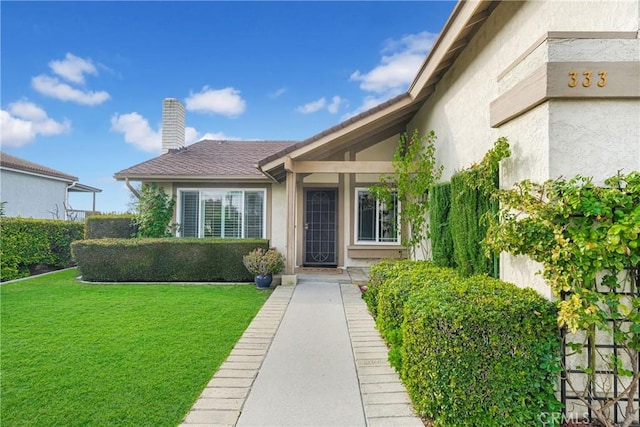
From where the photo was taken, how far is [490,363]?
2750mm

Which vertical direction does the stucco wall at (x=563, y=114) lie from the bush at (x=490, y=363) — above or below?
above

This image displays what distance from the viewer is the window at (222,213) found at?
1127 cm

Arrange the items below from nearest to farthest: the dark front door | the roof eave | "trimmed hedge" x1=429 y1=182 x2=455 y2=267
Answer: "trimmed hedge" x1=429 y1=182 x2=455 y2=267 < the roof eave < the dark front door

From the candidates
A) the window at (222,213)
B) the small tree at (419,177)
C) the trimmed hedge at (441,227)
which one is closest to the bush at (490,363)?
the trimmed hedge at (441,227)

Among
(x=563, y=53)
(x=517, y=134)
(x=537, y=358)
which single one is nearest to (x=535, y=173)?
(x=517, y=134)

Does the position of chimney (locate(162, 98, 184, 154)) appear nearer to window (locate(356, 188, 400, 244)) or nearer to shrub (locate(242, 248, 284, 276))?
shrub (locate(242, 248, 284, 276))

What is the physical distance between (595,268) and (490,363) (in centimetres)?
115

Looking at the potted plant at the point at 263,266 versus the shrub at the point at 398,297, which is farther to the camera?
the potted plant at the point at 263,266

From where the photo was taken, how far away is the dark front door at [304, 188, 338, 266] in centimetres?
1101

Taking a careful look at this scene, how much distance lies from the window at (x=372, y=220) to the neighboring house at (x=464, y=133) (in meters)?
0.03

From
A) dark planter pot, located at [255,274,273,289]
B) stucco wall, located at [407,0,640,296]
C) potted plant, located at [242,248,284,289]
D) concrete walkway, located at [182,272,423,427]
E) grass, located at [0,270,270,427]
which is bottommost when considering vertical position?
concrete walkway, located at [182,272,423,427]

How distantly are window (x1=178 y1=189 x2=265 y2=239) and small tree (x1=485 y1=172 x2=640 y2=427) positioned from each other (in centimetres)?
915

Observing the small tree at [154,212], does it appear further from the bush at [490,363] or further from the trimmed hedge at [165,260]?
the bush at [490,363]

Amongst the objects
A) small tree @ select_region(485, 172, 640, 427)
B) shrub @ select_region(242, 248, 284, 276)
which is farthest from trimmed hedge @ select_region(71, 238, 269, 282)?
small tree @ select_region(485, 172, 640, 427)
